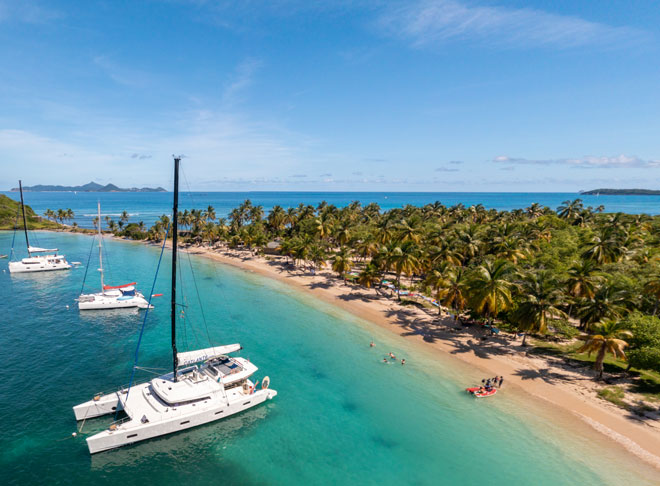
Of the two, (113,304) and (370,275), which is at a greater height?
(370,275)

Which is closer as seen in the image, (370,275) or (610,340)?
(610,340)

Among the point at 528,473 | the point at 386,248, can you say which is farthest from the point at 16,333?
the point at 528,473

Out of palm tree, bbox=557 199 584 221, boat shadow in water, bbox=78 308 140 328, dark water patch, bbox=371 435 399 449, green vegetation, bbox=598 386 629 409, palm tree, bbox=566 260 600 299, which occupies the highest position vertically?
palm tree, bbox=557 199 584 221

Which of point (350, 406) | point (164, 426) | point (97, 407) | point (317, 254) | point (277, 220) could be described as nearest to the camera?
point (164, 426)

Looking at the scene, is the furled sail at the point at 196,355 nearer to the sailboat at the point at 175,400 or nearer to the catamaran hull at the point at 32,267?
the sailboat at the point at 175,400

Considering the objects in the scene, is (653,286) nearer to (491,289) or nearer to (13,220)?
(491,289)

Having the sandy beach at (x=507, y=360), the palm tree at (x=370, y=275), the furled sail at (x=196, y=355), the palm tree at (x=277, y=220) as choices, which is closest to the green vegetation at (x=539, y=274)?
the palm tree at (x=370, y=275)

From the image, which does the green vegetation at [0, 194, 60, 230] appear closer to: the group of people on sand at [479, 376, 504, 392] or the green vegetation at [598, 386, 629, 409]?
the group of people on sand at [479, 376, 504, 392]

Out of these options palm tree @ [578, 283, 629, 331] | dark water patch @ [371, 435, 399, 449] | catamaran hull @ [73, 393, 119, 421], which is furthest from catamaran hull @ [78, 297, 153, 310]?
palm tree @ [578, 283, 629, 331]

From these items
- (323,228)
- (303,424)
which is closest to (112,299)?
(303,424)
